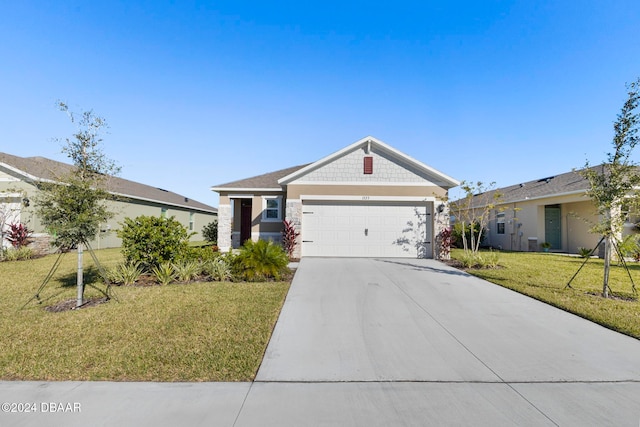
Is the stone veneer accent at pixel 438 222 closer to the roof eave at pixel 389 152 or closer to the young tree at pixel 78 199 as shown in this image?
the roof eave at pixel 389 152

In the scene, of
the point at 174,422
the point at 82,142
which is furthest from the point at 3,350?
the point at 82,142

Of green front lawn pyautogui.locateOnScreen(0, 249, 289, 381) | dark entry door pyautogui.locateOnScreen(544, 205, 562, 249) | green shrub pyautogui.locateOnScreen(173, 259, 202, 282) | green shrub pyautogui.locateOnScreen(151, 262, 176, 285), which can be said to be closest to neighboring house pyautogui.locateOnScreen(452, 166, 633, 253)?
A: dark entry door pyautogui.locateOnScreen(544, 205, 562, 249)

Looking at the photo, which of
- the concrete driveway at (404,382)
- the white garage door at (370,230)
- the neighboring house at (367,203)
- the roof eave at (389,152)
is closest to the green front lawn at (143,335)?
the concrete driveway at (404,382)

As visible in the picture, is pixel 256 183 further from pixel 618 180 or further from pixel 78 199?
pixel 618 180

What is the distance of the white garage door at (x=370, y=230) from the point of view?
12883mm

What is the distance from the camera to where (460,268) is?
10.7 metres

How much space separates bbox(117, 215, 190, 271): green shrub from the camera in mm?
8141

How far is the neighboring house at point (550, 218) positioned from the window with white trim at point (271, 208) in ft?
30.7

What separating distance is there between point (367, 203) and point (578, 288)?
7.56 m

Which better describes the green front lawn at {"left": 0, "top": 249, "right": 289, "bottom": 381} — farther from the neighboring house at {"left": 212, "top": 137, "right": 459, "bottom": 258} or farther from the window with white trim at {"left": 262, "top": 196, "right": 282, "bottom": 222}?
the window with white trim at {"left": 262, "top": 196, "right": 282, "bottom": 222}

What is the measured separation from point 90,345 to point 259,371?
8.64ft

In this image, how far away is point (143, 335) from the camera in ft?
14.7

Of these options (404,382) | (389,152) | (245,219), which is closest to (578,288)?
(404,382)

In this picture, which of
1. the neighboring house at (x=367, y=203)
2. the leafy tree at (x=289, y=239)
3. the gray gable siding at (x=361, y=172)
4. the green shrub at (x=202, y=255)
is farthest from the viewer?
the gray gable siding at (x=361, y=172)
